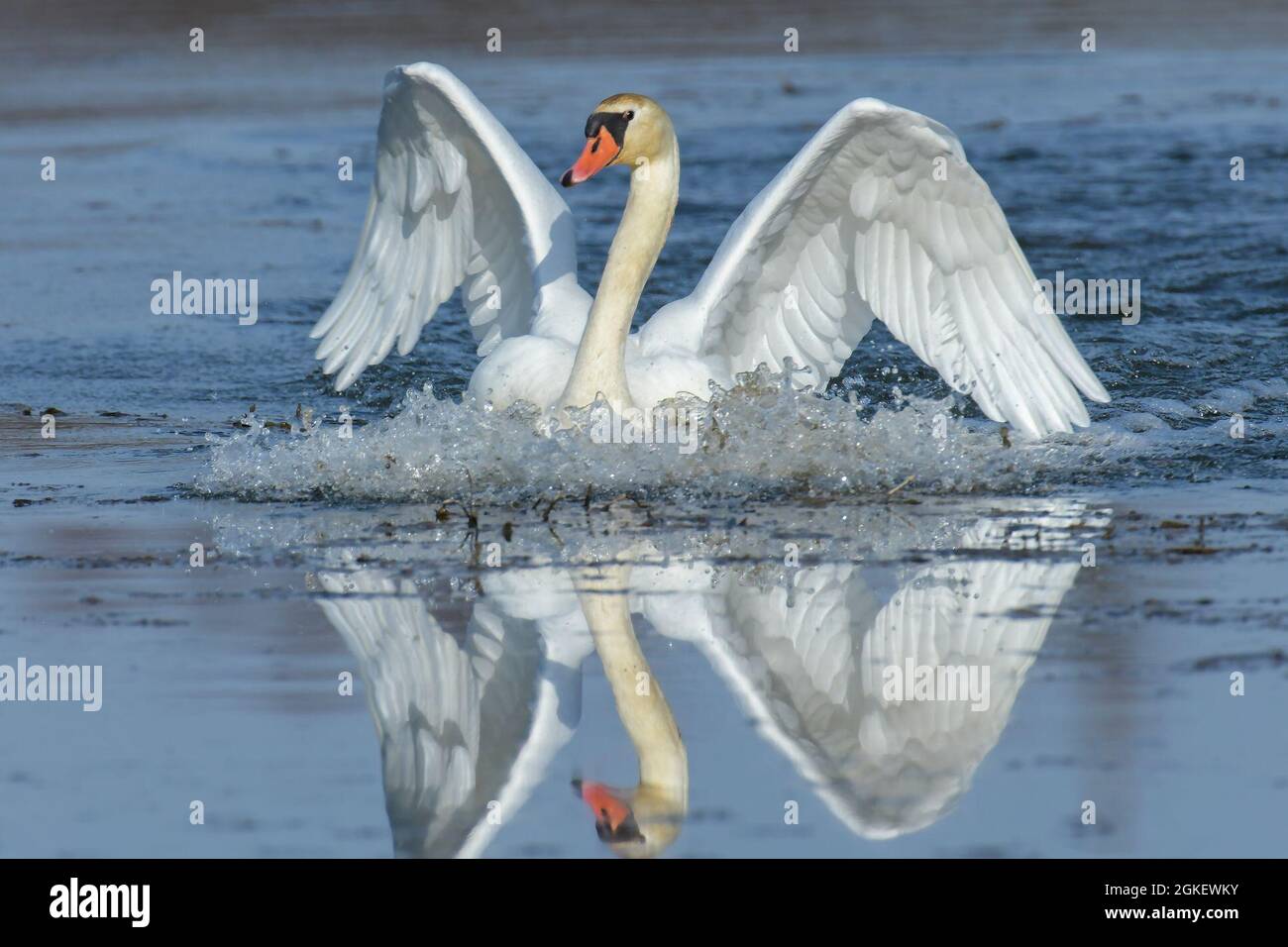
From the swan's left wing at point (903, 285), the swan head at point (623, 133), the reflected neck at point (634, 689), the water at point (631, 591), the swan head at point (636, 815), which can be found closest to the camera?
the swan head at point (636, 815)

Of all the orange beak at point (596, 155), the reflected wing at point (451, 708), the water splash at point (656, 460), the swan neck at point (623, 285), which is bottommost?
the reflected wing at point (451, 708)

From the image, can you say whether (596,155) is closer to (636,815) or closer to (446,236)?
(446,236)

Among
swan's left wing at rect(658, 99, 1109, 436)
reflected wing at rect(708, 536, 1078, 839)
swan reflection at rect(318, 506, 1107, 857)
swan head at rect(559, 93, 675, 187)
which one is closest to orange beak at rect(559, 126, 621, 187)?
swan head at rect(559, 93, 675, 187)

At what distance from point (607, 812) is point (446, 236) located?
17.6 ft

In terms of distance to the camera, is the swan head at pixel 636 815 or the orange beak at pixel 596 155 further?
the orange beak at pixel 596 155

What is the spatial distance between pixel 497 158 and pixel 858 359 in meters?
3.79

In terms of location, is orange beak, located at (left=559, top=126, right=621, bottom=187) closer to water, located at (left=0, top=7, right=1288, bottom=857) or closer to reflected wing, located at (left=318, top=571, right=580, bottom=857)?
water, located at (left=0, top=7, right=1288, bottom=857)

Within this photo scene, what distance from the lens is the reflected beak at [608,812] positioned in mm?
4852

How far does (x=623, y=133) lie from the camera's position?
8.80 metres

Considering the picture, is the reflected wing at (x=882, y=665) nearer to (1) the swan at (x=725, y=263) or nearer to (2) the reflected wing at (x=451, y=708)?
(2) the reflected wing at (x=451, y=708)

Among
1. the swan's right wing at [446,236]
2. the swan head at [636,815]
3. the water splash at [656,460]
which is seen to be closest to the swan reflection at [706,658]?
the swan head at [636,815]

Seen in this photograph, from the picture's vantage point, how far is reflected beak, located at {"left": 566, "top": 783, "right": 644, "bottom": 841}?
4852 millimetres

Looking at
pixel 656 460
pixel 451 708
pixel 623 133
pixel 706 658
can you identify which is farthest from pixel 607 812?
pixel 623 133

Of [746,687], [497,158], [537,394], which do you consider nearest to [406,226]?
[497,158]
